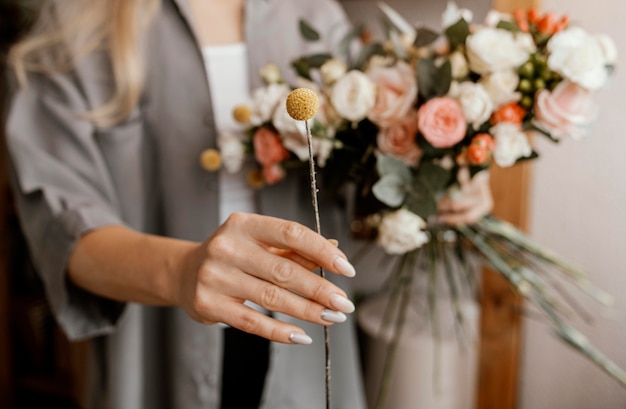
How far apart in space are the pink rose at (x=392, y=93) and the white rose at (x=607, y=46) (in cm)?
18

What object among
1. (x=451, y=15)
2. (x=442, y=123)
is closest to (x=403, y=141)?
(x=442, y=123)

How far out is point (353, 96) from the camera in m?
0.55

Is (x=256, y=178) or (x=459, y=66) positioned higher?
(x=459, y=66)

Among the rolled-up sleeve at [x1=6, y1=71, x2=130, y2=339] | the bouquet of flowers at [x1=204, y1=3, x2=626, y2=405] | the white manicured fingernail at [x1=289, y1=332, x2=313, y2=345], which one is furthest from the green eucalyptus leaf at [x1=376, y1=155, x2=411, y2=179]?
the rolled-up sleeve at [x1=6, y1=71, x2=130, y2=339]

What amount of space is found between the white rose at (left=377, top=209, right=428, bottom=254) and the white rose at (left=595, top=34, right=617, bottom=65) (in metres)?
0.24

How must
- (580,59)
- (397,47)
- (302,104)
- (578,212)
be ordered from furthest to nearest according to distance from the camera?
(578,212) < (397,47) < (580,59) < (302,104)

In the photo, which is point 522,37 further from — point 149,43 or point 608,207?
point 149,43

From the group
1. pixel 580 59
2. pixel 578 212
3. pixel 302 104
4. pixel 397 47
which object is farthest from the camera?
pixel 578 212

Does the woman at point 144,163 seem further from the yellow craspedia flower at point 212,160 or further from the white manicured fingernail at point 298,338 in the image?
the white manicured fingernail at point 298,338

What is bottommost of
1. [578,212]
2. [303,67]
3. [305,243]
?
[578,212]

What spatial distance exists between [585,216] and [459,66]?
26 cm

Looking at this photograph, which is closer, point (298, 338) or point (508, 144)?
point (298, 338)

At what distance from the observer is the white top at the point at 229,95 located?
76 cm

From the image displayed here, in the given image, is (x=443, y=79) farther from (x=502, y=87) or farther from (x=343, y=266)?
(x=343, y=266)
